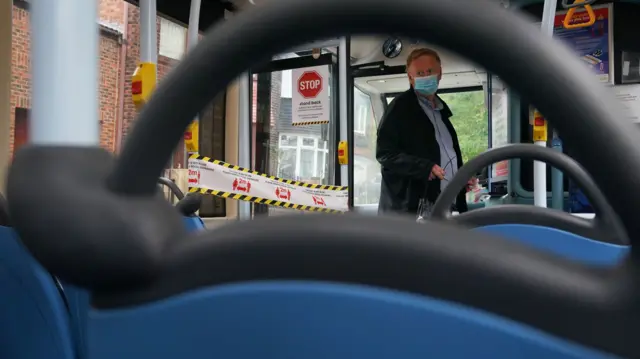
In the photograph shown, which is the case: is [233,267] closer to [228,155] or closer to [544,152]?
[544,152]

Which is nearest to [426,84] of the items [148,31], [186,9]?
[148,31]

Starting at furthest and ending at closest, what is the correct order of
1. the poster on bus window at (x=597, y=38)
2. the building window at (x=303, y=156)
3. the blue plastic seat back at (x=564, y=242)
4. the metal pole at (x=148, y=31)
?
the building window at (x=303, y=156) < the poster on bus window at (x=597, y=38) < the metal pole at (x=148, y=31) < the blue plastic seat back at (x=564, y=242)

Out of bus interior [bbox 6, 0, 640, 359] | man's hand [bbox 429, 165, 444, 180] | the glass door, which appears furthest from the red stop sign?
bus interior [bbox 6, 0, 640, 359]

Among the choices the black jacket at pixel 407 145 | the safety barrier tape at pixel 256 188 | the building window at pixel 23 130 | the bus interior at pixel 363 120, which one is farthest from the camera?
the bus interior at pixel 363 120

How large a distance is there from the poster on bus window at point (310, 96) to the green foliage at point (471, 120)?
0.93 metres

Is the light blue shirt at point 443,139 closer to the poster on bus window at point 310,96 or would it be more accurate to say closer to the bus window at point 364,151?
the poster on bus window at point 310,96

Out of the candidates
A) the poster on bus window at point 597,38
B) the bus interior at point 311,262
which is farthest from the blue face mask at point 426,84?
the bus interior at point 311,262

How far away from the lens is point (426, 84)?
2371mm

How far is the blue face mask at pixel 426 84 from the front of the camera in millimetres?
2363

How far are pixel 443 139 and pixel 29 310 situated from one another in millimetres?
1880

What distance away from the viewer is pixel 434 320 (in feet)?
0.75

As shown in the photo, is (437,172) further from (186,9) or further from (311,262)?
(186,9)

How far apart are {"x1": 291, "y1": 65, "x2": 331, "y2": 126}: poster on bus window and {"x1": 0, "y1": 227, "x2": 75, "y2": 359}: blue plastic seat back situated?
3524 mm

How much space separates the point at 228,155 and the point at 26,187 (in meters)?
4.56
